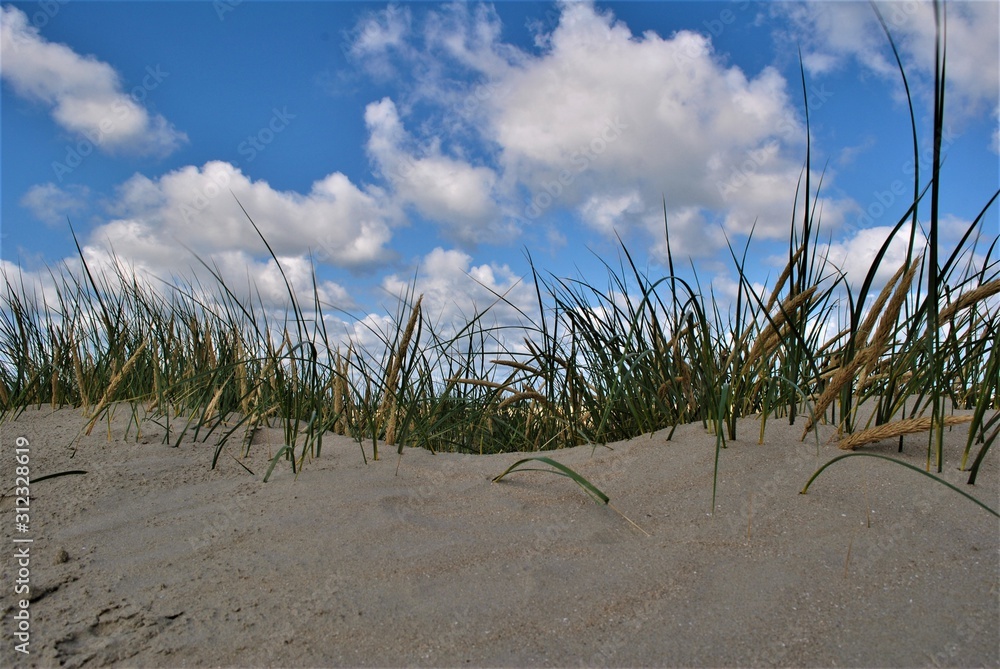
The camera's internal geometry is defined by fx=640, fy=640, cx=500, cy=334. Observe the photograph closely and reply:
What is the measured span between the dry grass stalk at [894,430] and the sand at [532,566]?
56mm

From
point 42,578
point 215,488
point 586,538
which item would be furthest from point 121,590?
point 586,538

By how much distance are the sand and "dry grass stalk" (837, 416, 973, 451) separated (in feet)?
0.18

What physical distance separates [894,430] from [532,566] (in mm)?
1026

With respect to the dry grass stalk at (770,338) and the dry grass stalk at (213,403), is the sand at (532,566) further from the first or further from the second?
the dry grass stalk at (213,403)

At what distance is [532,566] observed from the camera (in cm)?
142

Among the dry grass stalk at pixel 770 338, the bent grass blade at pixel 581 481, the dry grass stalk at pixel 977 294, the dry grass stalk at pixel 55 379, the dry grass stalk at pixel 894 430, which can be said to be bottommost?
the bent grass blade at pixel 581 481

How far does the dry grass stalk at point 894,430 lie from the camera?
1.64 meters

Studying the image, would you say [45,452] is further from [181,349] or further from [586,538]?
[586,538]

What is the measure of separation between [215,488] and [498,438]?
1668 millimetres

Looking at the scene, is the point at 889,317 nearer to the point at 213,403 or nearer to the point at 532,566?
the point at 532,566

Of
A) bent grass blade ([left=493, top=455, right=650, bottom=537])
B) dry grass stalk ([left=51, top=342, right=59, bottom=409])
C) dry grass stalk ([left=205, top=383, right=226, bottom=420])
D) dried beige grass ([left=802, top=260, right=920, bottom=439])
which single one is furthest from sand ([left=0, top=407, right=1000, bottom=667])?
dry grass stalk ([left=51, top=342, right=59, bottom=409])

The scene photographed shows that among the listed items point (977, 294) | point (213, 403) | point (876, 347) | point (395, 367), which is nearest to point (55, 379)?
point (213, 403)

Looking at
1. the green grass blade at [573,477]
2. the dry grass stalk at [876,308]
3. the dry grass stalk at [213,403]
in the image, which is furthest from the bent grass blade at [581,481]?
the dry grass stalk at [213,403]

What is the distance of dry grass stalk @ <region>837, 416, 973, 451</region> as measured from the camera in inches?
64.6
